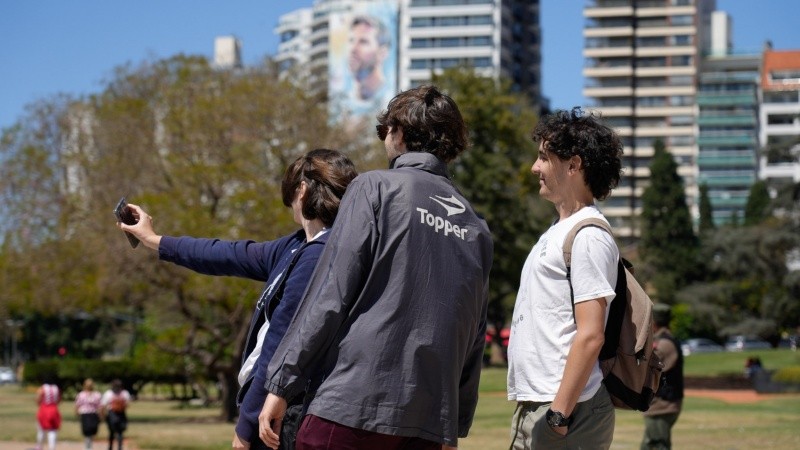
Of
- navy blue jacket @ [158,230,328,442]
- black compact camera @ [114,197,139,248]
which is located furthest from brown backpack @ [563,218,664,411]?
black compact camera @ [114,197,139,248]

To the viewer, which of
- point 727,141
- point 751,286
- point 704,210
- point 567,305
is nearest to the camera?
point 567,305

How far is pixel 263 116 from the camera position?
32.3 meters

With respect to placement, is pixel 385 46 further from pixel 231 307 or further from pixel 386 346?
pixel 386 346

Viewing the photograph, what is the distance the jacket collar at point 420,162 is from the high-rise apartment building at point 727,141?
13660 centimetres

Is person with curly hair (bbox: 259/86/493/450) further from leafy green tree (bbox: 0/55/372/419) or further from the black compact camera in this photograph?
Answer: leafy green tree (bbox: 0/55/372/419)

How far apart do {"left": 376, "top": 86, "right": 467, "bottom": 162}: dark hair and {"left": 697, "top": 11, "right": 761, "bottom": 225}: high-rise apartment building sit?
136 m

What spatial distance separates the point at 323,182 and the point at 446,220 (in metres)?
0.99

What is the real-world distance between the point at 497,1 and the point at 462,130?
144171 mm

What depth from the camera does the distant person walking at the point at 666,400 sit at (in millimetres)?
11445

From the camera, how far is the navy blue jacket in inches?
184

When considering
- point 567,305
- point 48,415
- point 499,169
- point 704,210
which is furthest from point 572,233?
point 704,210

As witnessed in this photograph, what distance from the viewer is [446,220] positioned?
4004 millimetres

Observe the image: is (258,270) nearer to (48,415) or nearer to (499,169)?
(48,415)

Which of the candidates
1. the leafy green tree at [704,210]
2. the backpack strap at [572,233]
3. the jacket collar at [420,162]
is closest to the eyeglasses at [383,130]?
the jacket collar at [420,162]
